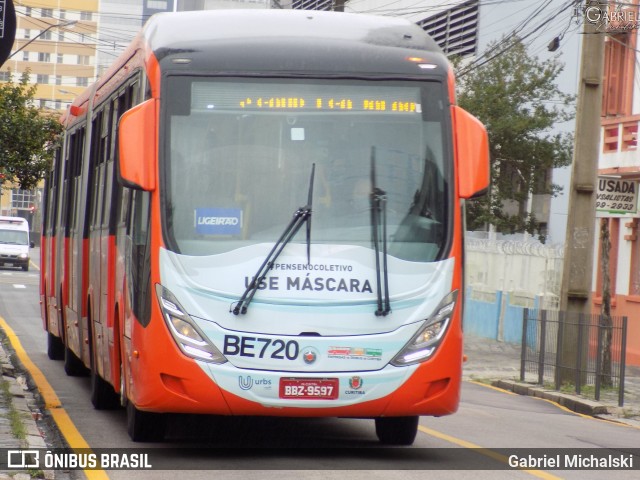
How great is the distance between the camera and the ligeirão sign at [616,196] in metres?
19.9

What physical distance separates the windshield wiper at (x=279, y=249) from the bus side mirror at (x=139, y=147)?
96 cm

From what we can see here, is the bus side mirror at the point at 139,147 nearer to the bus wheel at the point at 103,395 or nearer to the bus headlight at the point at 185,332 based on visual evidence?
the bus headlight at the point at 185,332

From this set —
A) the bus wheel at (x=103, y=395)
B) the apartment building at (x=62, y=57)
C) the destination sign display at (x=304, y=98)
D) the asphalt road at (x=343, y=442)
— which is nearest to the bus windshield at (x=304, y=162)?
the destination sign display at (x=304, y=98)

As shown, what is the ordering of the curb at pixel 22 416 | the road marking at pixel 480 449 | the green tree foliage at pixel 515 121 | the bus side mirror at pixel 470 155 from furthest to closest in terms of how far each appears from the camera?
the green tree foliage at pixel 515 121 < the bus side mirror at pixel 470 155 < the road marking at pixel 480 449 < the curb at pixel 22 416

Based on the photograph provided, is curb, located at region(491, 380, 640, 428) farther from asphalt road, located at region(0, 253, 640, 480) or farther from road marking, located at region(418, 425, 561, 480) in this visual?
road marking, located at region(418, 425, 561, 480)

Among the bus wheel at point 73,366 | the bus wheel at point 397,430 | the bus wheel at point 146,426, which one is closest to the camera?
the bus wheel at point 146,426

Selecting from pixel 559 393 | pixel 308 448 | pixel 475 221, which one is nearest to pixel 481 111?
pixel 475 221

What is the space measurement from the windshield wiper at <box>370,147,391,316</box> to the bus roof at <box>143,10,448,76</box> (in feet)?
2.32

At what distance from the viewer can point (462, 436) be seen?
12.2m

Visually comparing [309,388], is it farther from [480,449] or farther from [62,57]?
[62,57]

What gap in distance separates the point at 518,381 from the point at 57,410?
9842 millimetres

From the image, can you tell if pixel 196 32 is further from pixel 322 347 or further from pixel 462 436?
pixel 462 436

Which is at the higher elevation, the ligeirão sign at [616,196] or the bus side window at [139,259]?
the ligeirão sign at [616,196]

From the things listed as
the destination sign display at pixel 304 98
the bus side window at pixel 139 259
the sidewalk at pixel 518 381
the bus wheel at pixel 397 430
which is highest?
the destination sign display at pixel 304 98
